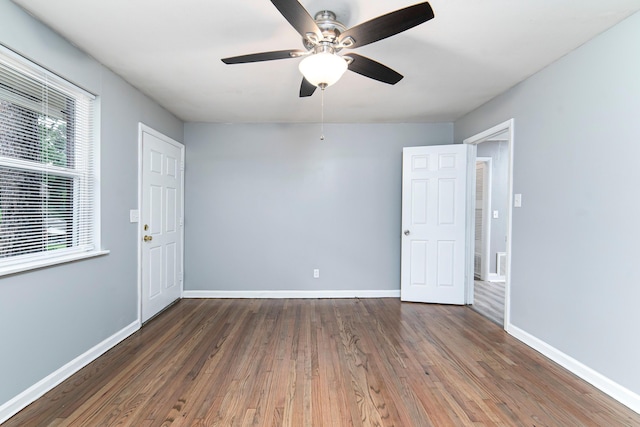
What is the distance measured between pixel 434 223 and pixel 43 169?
3.78 meters

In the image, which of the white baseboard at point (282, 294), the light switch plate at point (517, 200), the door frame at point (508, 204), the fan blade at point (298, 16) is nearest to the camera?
the fan blade at point (298, 16)

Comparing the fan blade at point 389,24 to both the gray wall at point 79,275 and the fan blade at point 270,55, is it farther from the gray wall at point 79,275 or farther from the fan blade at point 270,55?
the gray wall at point 79,275

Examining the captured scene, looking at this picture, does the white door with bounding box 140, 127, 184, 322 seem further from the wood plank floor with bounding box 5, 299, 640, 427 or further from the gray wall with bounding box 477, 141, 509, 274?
the gray wall with bounding box 477, 141, 509, 274

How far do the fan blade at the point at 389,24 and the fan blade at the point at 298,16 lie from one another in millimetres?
179

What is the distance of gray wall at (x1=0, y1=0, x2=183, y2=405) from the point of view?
1727mm

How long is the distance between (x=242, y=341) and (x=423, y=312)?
2.08 meters

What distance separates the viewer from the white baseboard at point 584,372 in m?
1.81

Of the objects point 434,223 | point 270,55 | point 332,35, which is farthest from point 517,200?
point 270,55

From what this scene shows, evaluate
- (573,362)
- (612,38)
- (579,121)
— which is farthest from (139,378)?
(612,38)

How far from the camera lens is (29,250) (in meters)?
1.90

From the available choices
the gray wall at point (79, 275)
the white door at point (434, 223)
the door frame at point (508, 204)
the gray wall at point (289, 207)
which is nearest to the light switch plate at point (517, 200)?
the door frame at point (508, 204)

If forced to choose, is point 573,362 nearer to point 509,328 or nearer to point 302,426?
point 509,328

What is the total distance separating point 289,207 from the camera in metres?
4.03

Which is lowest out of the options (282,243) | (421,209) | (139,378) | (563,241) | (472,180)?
(139,378)
